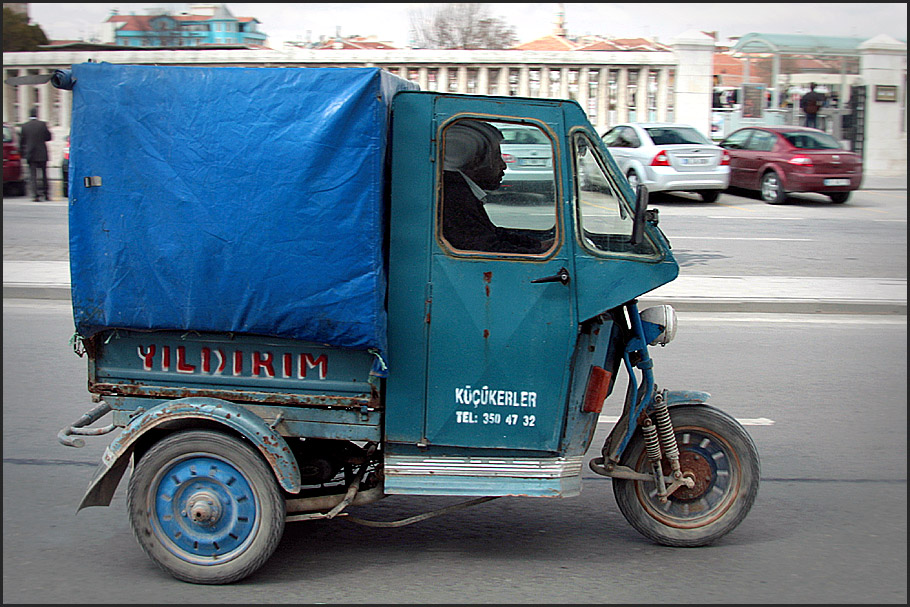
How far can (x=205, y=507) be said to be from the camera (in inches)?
159

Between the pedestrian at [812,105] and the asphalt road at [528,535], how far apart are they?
20632 mm

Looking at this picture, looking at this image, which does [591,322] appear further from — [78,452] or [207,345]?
[78,452]

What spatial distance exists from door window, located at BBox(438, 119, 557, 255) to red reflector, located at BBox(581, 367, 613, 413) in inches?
24.5

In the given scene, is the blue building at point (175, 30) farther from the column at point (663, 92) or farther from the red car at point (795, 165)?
the red car at point (795, 165)

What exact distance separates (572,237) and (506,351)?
0.57 m

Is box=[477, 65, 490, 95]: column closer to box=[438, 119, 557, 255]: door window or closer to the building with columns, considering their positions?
the building with columns

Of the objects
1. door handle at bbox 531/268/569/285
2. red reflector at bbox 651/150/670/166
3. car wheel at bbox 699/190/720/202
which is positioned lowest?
car wheel at bbox 699/190/720/202

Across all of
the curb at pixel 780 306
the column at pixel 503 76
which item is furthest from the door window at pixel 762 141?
the curb at pixel 780 306

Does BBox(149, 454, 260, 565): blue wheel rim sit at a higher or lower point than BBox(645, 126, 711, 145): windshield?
lower

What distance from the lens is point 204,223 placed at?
12.8 feet

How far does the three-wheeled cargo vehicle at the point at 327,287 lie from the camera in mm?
3877

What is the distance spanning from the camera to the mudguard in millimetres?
4004

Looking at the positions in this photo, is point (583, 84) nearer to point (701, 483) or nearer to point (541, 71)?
point (541, 71)

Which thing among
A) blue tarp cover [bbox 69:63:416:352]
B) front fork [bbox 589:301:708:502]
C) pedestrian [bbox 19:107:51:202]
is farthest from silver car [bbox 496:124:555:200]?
pedestrian [bbox 19:107:51:202]
